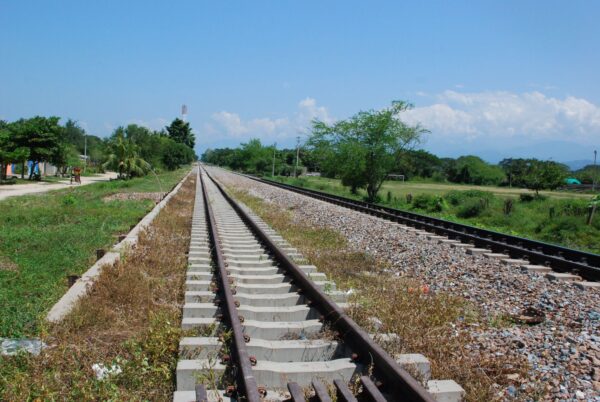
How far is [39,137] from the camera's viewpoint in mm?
40844

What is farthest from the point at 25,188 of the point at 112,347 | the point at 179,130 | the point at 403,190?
the point at 179,130

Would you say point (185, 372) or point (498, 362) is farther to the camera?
point (498, 362)

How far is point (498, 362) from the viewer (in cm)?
417

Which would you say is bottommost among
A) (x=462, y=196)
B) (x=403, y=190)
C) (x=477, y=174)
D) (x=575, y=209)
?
(x=403, y=190)

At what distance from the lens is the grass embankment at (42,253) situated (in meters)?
5.30

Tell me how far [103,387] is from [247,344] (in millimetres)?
1126

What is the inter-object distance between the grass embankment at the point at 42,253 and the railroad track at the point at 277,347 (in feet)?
5.24

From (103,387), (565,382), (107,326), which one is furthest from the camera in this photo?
(107,326)

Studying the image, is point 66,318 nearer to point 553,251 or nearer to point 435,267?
point 435,267

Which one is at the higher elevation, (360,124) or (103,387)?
(360,124)

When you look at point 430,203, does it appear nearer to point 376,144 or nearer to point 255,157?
point 376,144

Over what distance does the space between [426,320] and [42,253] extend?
681 cm

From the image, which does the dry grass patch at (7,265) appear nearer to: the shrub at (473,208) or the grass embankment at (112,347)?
the grass embankment at (112,347)

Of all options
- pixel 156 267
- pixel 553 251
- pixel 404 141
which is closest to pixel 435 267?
pixel 553 251
